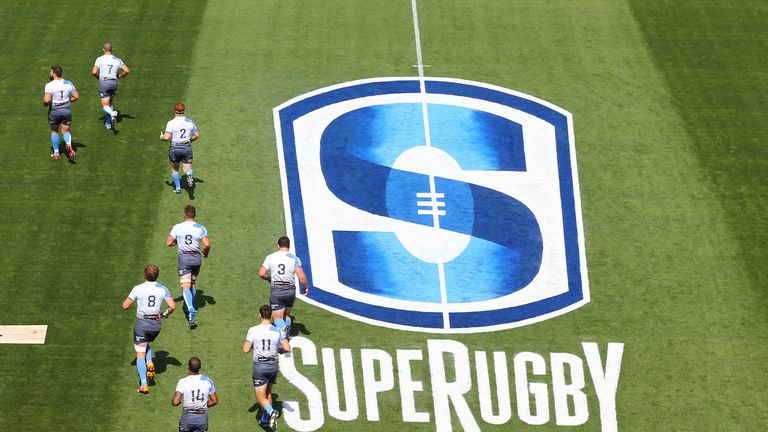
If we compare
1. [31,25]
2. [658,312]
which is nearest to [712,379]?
[658,312]

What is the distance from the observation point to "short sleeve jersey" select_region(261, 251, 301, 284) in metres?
22.9

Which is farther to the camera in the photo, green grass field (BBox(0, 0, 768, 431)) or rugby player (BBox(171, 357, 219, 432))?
green grass field (BBox(0, 0, 768, 431))

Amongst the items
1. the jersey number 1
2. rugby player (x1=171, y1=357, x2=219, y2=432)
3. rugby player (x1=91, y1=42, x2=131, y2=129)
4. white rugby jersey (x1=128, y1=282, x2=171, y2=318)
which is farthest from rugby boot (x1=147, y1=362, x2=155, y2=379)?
rugby player (x1=91, y1=42, x2=131, y2=129)

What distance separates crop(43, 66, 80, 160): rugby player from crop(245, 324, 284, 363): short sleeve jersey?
28.9 feet

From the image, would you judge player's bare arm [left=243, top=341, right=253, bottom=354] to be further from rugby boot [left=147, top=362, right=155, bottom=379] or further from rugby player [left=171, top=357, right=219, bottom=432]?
rugby boot [left=147, top=362, right=155, bottom=379]

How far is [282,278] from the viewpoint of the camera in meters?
23.0

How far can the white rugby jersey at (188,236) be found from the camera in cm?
2353

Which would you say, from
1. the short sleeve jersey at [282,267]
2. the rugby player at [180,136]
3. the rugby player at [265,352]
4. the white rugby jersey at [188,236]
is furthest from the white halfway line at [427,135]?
the rugby player at [180,136]

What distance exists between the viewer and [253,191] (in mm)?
27859

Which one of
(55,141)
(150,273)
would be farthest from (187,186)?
(150,273)

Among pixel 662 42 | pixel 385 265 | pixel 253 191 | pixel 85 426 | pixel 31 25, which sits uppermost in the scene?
pixel 31 25

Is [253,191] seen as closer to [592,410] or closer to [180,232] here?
[180,232]

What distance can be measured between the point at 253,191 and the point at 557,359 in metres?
7.88

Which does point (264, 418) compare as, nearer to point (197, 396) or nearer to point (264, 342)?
point (264, 342)
